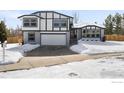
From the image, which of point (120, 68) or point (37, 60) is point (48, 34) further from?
point (120, 68)

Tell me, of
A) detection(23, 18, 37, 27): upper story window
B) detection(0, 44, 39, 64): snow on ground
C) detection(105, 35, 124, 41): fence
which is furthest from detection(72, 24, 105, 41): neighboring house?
detection(0, 44, 39, 64): snow on ground

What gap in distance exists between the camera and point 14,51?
14.6 ft

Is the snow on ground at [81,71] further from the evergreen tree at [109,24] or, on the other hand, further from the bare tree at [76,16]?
the bare tree at [76,16]

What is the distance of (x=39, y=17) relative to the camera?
4711 millimetres

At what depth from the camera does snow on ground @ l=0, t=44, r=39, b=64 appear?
444 centimetres

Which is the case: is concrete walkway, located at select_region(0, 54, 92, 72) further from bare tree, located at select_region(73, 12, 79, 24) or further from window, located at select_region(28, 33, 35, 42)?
bare tree, located at select_region(73, 12, 79, 24)

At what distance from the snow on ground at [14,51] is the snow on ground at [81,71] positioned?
0.59 ft

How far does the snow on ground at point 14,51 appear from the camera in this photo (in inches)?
175

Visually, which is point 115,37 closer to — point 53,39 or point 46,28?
point 53,39

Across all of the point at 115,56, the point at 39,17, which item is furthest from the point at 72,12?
the point at 115,56

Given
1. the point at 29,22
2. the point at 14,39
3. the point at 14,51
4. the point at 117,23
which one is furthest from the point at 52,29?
the point at 117,23

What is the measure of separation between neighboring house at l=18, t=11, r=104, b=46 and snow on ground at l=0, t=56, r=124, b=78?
348 mm
